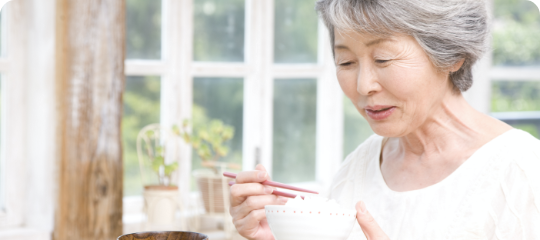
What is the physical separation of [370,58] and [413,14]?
123 mm

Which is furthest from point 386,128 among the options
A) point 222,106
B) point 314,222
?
point 222,106

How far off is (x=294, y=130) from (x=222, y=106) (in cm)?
50

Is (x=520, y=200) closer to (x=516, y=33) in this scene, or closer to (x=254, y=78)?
(x=254, y=78)

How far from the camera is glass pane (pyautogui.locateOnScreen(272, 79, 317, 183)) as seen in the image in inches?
119

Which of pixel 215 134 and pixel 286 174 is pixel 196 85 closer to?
pixel 215 134

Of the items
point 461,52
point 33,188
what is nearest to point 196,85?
point 33,188

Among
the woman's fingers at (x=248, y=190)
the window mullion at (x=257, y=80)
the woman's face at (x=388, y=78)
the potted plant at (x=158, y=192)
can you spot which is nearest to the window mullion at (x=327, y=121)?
the window mullion at (x=257, y=80)

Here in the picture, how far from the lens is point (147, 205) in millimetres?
2260

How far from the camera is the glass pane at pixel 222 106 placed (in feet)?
8.95

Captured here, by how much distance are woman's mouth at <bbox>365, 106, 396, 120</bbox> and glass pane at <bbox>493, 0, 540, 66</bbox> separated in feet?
9.55

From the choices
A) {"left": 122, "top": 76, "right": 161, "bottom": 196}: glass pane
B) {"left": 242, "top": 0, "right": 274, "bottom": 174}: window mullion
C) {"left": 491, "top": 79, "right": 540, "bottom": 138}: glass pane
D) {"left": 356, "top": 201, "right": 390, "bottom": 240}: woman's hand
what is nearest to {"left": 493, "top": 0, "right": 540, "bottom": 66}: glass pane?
{"left": 491, "top": 79, "right": 540, "bottom": 138}: glass pane

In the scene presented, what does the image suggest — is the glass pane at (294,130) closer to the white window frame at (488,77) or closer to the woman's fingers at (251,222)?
the white window frame at (488,77)

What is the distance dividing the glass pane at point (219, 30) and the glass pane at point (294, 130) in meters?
0.34

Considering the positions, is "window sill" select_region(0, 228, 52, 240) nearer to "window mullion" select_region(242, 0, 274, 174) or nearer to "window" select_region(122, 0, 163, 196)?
"window" select_region(122, 0, 163, 196)
